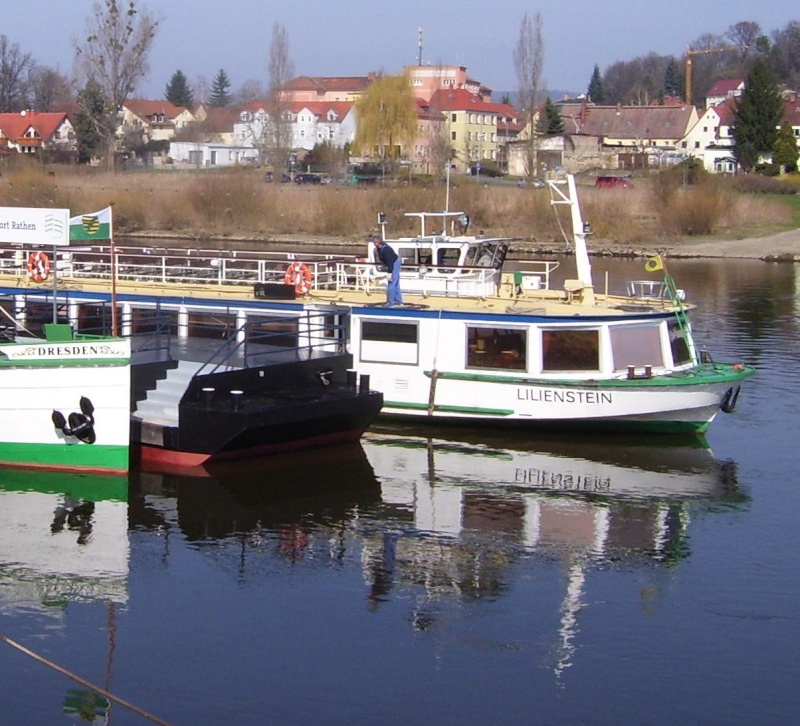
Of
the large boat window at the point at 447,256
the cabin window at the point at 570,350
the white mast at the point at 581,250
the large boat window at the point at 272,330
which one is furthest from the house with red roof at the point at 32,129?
the cabin window at the point at 570,350

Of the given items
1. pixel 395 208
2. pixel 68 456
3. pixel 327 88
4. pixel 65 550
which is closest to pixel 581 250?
pixel 68 456

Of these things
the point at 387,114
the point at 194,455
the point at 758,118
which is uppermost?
the point at 758,118

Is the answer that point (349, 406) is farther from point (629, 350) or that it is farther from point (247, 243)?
point (247, 243)

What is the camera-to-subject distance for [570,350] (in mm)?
24172

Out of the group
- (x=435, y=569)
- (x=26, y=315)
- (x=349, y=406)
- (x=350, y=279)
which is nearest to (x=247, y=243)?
(x=350, y=279)

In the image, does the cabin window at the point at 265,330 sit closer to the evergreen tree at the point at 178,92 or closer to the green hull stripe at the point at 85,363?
the green hull stripe at the point at 85,363

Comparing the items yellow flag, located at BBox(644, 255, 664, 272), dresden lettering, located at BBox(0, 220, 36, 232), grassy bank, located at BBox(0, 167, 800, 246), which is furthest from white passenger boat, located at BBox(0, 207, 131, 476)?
grassy bank, located at BBox(0, 167, 800, 246)

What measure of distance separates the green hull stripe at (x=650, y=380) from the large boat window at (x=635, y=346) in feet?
1.73

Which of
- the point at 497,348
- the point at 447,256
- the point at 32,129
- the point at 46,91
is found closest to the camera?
the point at 497,348

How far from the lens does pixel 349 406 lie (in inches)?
886

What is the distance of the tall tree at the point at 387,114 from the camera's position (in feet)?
326

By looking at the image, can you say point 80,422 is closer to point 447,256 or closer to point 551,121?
point 447,256

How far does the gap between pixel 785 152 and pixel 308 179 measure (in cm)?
3839

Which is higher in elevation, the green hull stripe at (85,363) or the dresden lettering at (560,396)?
the green hull stripe at (85,363)
